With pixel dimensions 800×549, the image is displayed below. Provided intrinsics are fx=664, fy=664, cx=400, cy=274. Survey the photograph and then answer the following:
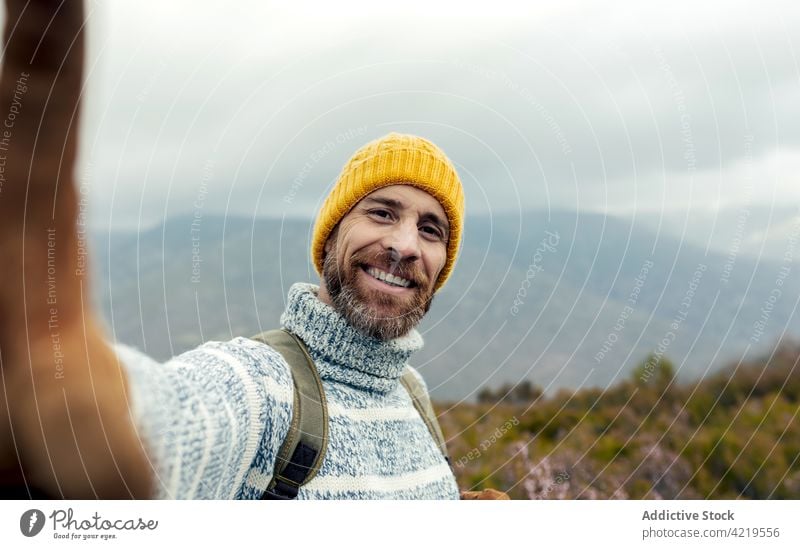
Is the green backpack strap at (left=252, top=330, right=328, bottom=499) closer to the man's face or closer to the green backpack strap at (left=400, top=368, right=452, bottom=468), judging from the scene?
the man's face

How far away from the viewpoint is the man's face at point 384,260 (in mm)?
963

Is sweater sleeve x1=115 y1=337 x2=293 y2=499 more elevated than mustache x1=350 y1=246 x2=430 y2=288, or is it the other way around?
mustache x1=350 y1=246 x2=430 y2=288

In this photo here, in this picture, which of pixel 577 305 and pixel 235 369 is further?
pixel 577 305

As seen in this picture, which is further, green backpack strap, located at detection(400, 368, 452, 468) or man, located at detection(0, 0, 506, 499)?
green backpack strap, located at detection(400, 368, 452, 468)

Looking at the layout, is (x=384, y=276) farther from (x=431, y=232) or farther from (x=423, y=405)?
(x=423, y=405)

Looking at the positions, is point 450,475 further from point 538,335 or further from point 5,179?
point 5,179

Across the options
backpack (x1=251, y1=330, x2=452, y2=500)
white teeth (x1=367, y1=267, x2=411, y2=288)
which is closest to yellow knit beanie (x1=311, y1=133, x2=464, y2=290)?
white teeth (x1=367, y1=267, x2=411, y2=288)

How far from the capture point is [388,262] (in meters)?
0.97

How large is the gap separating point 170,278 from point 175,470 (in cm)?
53

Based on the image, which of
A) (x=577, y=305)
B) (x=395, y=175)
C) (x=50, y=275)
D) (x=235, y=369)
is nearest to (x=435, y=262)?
(x=395, y=175)

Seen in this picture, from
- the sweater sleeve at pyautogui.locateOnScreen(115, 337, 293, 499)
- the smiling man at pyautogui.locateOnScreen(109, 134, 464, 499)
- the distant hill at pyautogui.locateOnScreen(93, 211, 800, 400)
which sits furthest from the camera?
the distant hill at pyautogui.locateOnScreen(93, 211, 800, 400)

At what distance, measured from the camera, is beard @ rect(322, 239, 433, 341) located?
0.96m

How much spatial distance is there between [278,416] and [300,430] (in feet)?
0.12
